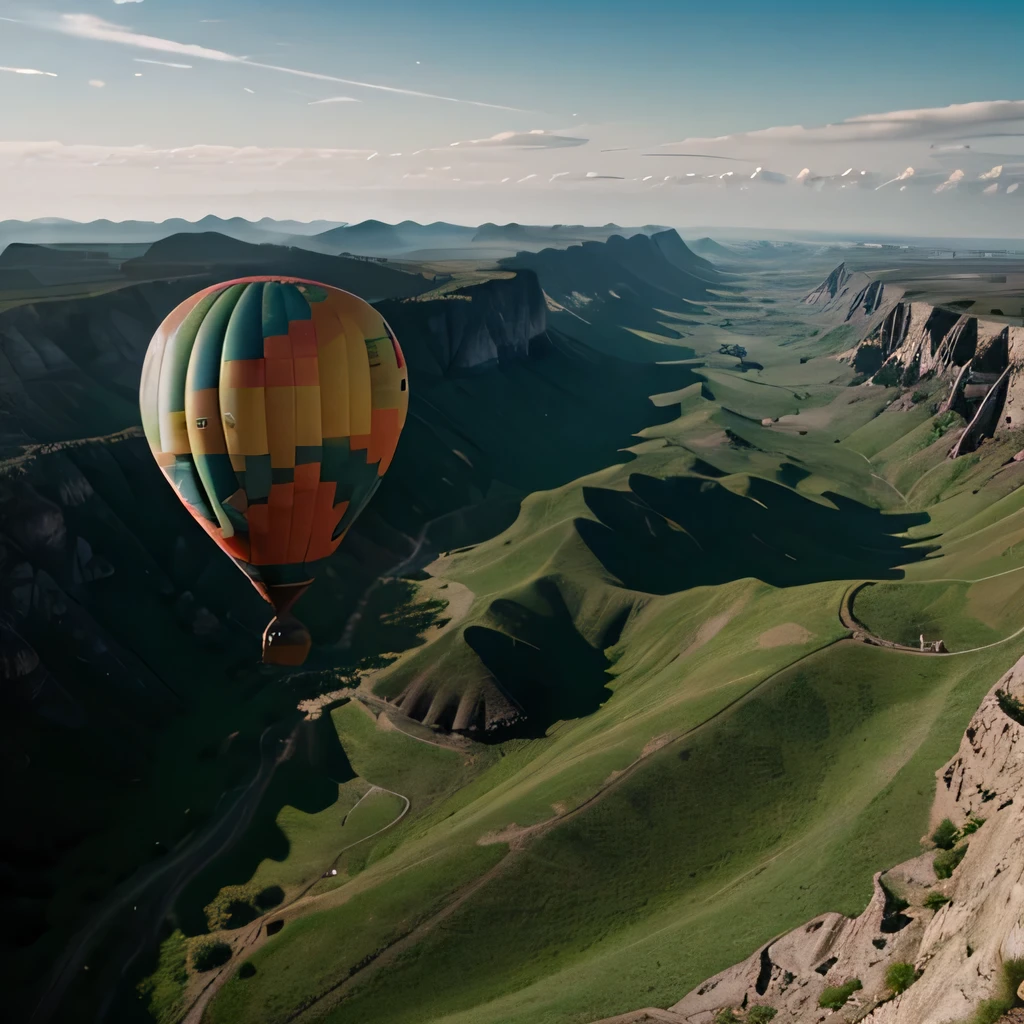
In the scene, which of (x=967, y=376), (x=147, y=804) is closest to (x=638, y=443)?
(x=967, y=376)

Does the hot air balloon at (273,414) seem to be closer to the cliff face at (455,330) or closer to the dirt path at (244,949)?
the dirt path at (244,949)

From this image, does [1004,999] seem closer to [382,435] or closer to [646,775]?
[382,435]

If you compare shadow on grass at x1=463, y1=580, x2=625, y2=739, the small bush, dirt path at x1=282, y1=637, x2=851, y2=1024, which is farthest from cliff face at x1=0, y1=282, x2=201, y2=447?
the small bush

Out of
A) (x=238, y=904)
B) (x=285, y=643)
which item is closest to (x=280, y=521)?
(x=285, y=643)

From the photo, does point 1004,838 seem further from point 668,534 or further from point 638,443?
point 638,443

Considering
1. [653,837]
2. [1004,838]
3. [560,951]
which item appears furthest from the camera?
[653,837]
